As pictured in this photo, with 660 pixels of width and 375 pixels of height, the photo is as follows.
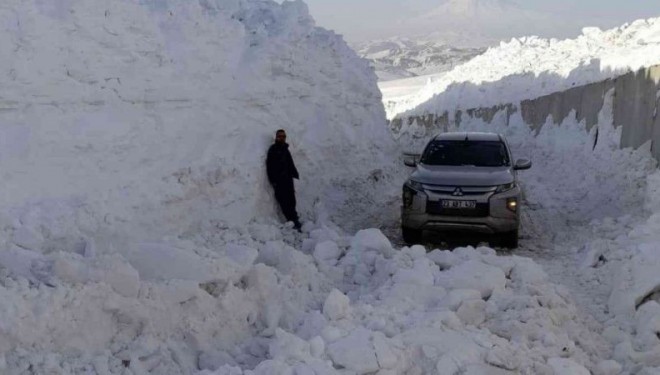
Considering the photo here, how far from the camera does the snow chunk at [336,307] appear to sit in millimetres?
5668

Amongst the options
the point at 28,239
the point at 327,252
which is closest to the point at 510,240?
the point at 327,252

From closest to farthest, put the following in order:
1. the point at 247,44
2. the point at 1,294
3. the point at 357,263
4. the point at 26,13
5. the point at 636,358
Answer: the point at 1,294 → the point at 636,358 → the point at 26,13 → the point at 357,263 → the point at 247,44

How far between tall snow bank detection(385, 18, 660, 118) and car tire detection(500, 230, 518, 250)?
34.9 feet

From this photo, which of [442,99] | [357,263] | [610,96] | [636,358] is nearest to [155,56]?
[357,263]

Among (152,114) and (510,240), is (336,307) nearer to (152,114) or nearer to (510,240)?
(152,114)

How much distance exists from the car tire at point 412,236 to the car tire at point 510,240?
1229mm

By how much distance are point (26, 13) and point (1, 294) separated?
375 cm

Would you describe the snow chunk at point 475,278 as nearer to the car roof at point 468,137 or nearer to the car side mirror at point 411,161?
the car side mirror at point 411,161

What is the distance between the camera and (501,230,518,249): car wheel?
31.7 ft

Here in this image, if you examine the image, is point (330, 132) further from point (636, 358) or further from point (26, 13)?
point (636, 358)

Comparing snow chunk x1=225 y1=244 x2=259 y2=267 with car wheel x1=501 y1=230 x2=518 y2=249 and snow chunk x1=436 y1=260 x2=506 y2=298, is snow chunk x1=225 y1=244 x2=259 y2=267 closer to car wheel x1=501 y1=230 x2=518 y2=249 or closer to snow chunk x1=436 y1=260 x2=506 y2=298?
snow chunk x1=436 y1=260 x2=506 y2=298

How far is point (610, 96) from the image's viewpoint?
15.5 metres

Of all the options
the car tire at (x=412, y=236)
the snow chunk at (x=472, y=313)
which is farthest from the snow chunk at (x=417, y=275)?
the car tire at (x=412, y=236)

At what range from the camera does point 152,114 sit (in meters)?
8.60
